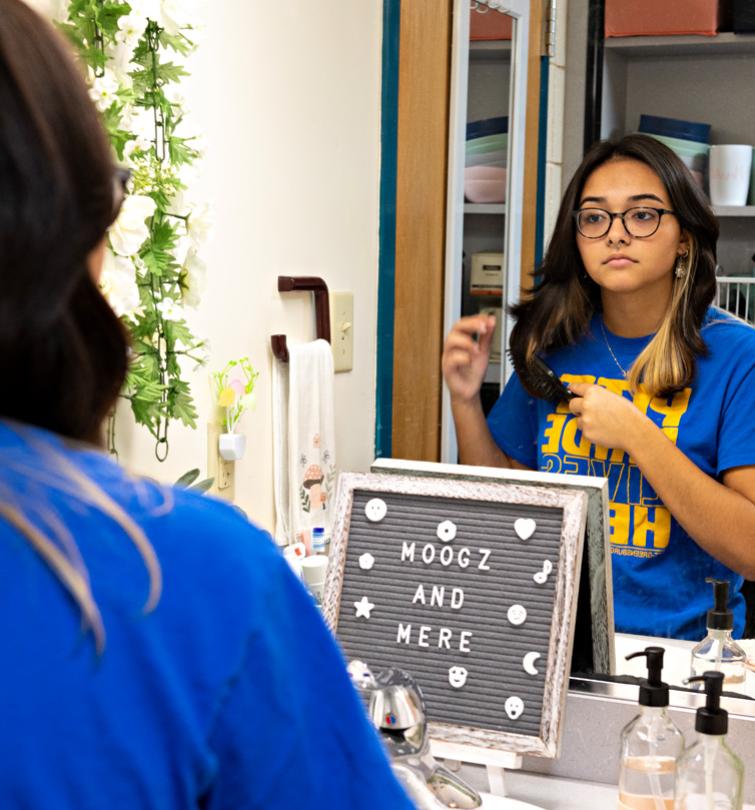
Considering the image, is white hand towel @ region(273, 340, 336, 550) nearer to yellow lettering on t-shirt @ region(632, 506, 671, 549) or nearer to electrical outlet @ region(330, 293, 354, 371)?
electrical outlet @ region(330, 293, 354, 371)

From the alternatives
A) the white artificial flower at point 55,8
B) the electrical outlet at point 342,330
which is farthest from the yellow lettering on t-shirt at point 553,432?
the white artificial flower at point 55,8

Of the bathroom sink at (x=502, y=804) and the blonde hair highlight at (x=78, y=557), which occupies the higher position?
the blonde hair highlight at (x=78, y=557)

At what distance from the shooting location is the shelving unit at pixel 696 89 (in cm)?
121

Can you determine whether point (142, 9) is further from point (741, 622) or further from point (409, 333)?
point (741, 622)

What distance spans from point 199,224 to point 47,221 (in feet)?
2.76

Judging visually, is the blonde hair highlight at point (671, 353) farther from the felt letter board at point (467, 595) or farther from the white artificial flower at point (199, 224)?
the white artificial flower at point (199, 224)

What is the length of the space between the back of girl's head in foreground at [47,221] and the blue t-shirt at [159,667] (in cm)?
2

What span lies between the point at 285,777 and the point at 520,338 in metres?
0.96

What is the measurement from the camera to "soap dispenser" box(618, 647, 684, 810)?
86 cm

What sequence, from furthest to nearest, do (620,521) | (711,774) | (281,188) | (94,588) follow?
(281,188) < (620,521) < (711,774) < (94,588)

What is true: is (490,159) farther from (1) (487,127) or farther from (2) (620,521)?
(2) (620,521)

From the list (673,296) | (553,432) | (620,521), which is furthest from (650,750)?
(673,296)

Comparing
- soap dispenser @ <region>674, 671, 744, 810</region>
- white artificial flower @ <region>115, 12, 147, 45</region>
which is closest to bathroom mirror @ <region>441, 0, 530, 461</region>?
white artificial flower @ <region>115, 12, 147, 45</region>

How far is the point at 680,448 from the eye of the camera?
3.90ft
